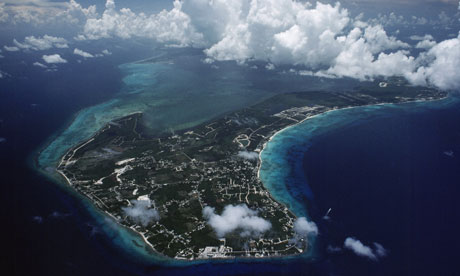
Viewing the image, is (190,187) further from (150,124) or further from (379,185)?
(150,124)

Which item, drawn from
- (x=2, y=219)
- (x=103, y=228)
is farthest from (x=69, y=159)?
(x=103, y=228)

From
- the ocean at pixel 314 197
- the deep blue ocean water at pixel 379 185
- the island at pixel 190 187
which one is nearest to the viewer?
the ocean at pixel 314 197

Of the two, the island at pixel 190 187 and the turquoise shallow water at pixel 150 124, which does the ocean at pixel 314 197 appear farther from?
the island at pixel 190 187

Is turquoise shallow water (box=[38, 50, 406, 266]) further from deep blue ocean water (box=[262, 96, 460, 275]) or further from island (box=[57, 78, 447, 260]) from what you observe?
island (box=[57, 78, 447, 260])

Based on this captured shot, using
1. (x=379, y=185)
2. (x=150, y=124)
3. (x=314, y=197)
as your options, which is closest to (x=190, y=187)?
(x=314, y=197)

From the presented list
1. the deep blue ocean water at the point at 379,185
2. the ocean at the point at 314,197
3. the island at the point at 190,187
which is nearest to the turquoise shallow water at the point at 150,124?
the ocean at the point at 314,197

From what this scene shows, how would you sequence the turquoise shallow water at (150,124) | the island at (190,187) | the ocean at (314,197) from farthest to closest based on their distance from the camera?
1. the turquoise shallow water at (150,124)
2. the island at (190,187)
3. the ocean at (314,197)

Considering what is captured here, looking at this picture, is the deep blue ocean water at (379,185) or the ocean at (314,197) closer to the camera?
the ocean at (314,197)

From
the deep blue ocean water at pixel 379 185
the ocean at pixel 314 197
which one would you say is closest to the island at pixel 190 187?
the ocean at pixel 314 197
